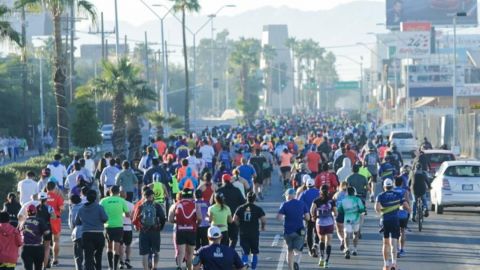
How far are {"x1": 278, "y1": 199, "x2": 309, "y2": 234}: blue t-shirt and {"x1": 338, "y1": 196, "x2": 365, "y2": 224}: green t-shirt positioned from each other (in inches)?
103

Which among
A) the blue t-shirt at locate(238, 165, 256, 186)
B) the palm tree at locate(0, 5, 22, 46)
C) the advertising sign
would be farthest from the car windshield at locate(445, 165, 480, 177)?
the advertising sign

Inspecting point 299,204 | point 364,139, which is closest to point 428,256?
point 299,204

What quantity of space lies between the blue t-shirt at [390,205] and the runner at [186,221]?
318 cm

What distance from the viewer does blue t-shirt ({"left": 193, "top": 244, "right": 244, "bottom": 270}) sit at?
13750mm

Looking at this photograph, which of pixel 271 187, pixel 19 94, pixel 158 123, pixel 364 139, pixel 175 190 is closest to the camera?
pixel 175 190

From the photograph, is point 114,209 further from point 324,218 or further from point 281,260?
point 281,260

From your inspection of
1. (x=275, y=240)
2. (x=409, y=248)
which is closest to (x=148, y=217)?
(x=409, y=248)

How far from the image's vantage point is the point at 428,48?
132875 mm

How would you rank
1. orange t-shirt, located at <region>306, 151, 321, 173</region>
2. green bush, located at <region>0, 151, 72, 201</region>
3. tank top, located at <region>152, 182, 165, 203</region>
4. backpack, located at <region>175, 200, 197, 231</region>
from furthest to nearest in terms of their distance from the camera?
orange t-shirt, located at <region>306, 151, 321, 173</region>
green bush, located at <region>0, 151, 72, 201</region>
tank top, located at <region>152, 182, 165, 203</region>
backpack, located at <region>175, 200, 197, 231</region>

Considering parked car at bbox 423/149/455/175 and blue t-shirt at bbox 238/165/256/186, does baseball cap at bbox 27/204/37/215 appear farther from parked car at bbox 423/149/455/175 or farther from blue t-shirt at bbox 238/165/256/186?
parked car at bbox 423/149/455/175

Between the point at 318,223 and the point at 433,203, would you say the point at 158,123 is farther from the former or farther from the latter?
Answer: the point at 318,223

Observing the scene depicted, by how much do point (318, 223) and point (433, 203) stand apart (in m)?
12.8

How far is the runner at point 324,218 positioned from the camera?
2161 cm

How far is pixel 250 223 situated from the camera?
64.0ft
